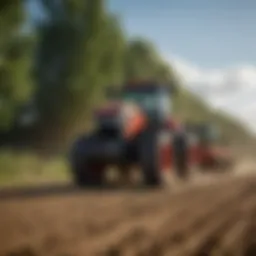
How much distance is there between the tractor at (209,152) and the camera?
953 cm

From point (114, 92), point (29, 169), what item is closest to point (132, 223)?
point (114, 92)

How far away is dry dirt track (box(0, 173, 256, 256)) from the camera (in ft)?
11.2

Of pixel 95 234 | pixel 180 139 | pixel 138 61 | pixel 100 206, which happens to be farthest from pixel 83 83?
pixel 95 234

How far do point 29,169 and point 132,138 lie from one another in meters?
1.78

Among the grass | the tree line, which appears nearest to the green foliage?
the tree line

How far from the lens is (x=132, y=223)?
4336mm

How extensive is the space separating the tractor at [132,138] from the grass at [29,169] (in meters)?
0.79

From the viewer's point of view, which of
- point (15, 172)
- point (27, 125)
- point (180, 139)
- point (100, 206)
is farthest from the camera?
point (27, 125)

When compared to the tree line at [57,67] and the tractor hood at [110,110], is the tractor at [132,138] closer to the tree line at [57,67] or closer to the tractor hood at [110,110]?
the tractor hood at [110,110]

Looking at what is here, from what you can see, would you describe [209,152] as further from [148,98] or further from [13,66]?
[148,98]

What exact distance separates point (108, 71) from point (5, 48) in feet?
5.62

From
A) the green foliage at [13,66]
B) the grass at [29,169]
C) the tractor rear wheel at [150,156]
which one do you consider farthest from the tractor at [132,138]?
the green foliage at [13,66]

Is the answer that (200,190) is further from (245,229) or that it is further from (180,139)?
(245,229)

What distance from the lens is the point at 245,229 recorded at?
3.81 metres
